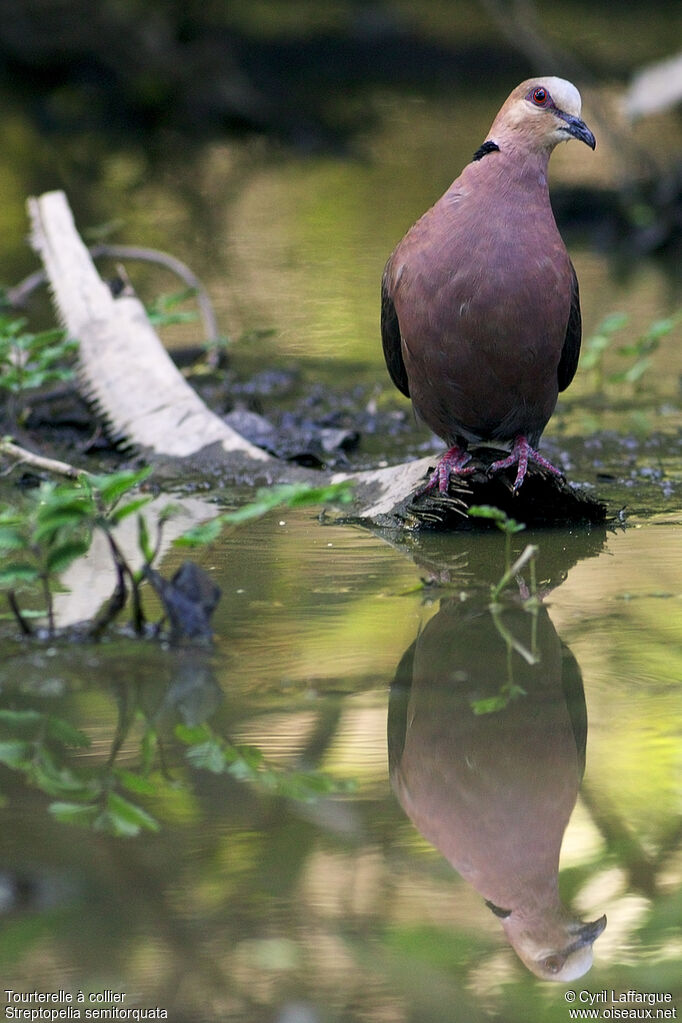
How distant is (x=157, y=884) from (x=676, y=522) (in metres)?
2.35

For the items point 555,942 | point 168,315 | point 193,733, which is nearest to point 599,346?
point 168,315

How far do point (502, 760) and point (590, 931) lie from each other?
0.48 m

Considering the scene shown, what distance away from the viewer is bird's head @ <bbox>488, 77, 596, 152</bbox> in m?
3.96

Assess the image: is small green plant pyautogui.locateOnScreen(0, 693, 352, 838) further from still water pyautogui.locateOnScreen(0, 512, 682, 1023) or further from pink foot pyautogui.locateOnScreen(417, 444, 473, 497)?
pink foot pyautogui.locateOnScreen(417, 444, 473, 497)

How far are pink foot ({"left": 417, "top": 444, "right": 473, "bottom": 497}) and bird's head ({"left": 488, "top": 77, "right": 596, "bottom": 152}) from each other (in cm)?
87

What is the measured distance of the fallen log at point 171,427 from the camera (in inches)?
157

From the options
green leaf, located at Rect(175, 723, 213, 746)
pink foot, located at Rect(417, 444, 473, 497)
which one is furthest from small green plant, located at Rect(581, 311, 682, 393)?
green leaf, located at Rect(175, 723, 213, 746)

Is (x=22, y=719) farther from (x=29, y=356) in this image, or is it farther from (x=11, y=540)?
(x=29, y=356)

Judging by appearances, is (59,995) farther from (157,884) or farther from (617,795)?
(617,795)

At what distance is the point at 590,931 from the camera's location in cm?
199

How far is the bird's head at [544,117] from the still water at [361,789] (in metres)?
1.07

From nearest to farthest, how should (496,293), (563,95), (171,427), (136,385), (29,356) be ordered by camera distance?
1. (496,293)
2. (563,95)
3. (29,356)
4. (171,427)
5. (136,385)

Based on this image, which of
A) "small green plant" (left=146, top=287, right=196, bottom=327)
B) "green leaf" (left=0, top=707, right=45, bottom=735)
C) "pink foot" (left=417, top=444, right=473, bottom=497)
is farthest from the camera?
"small green plant" (left=146, top=287, right=196, bottom=327)

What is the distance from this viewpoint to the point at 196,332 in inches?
274
